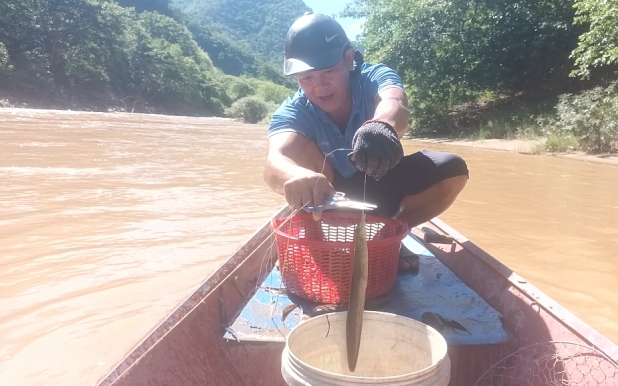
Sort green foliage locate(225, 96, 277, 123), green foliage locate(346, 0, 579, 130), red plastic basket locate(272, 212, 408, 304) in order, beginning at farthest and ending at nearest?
green foliage locate(225, 96, 277, 123) < green foliage locate(346, 0, 579, 130) < red plastic basket locate(272, 212, 408, 304)

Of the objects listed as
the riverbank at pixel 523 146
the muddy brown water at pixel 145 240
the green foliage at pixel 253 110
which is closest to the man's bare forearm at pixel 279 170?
the muddy brown water at pixel 145 240

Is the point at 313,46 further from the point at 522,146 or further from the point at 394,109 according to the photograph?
the point at 522,146

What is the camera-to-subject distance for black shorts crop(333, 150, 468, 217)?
2510 mm

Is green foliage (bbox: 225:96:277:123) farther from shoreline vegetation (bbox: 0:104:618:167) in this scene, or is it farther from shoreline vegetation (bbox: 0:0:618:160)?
shoreline vegetation (bbox: 0:104:618:167)

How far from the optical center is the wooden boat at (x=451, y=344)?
156cm

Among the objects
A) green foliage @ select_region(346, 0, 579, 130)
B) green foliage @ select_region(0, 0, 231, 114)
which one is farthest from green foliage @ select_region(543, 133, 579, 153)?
green foliage @ select_region(0, 0, 231, 114)

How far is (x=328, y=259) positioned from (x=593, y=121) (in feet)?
35.4

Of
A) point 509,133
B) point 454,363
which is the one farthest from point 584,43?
point 454,363

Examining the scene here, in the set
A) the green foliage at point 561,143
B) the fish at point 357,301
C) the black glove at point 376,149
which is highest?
the black glove at point 376,149

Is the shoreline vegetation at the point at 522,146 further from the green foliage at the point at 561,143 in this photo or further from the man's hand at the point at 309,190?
the man's hand at the point at 309,190

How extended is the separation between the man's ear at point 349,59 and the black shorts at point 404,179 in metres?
0.57

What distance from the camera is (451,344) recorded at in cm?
170

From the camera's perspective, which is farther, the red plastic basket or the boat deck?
the red plastic basket

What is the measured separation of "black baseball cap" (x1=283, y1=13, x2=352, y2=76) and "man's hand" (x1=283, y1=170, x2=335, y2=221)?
84cm
